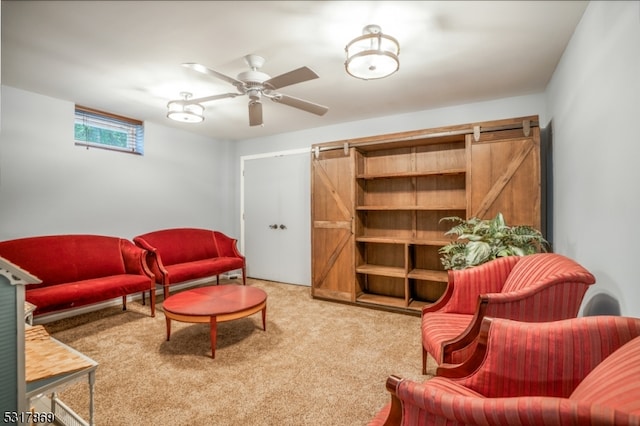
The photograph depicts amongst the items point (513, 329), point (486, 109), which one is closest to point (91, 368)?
point (513, 329)

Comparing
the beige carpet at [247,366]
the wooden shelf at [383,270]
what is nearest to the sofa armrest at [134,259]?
the beige carpet at [247,366]

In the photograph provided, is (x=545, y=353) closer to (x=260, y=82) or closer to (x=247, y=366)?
(x=247, y=366)

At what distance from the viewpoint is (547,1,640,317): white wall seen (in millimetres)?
1434

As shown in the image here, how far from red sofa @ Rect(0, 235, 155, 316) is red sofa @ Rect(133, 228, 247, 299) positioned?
182 mm

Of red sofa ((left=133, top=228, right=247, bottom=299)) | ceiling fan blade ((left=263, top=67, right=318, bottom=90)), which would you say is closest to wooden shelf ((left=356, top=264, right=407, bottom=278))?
red sofa ((left=133, top=228, right=247, bottom=299))

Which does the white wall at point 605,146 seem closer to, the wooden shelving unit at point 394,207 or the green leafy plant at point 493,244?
the green leafy plant at point 493,244

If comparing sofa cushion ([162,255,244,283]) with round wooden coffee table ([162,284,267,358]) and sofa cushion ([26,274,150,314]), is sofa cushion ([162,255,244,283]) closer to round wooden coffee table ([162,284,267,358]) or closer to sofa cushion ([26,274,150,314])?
sofa cushion ([26,274,150,314])

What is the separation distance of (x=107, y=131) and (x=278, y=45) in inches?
123

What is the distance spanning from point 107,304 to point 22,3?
11.1 ft

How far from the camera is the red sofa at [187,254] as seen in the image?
3.93 meters

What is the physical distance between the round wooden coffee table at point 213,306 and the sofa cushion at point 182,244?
151 centimetres

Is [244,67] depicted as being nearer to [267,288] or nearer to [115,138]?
[115,138]

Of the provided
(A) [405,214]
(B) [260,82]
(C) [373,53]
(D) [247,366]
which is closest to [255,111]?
(B) [260,82]

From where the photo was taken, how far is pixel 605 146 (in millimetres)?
1738
